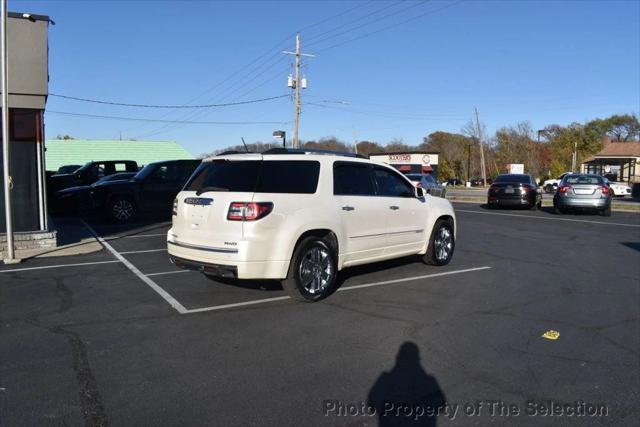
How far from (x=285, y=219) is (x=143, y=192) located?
10476 millimetres

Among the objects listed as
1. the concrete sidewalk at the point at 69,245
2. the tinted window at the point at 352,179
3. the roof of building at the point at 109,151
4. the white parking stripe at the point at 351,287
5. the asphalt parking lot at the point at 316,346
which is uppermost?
the roof of building at the point at 109,151

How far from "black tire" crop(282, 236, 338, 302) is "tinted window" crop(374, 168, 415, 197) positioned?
154 centimetres

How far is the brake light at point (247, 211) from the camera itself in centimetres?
609

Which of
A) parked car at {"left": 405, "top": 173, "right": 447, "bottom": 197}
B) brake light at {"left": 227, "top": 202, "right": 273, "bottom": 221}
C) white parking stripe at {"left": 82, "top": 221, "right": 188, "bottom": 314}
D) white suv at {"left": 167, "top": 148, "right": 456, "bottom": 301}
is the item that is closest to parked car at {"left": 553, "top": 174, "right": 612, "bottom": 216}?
parked car at {"left": 405, "top": 173, "right": 447, "bottom": 197}

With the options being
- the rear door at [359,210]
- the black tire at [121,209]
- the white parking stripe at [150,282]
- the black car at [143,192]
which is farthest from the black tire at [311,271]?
the black tire at [121,209]

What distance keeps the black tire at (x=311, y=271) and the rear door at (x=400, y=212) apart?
1344 mm

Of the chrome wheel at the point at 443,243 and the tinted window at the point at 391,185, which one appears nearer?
the tinted window at the point at 391,185

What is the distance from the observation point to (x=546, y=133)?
88.8 m

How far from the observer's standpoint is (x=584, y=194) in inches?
752

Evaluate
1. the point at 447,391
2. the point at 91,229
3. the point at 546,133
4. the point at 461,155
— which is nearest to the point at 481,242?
the point at 447,391

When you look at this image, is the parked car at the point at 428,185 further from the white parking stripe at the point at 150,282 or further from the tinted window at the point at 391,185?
the white parking stripe at the point at 150,282

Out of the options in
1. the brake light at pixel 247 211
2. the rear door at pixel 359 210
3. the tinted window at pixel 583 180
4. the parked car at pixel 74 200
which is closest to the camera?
the brake light at pixel 247 211

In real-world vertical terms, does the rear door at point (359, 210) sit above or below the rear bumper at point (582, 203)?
above

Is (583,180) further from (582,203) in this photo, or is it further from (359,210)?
(359,210)
